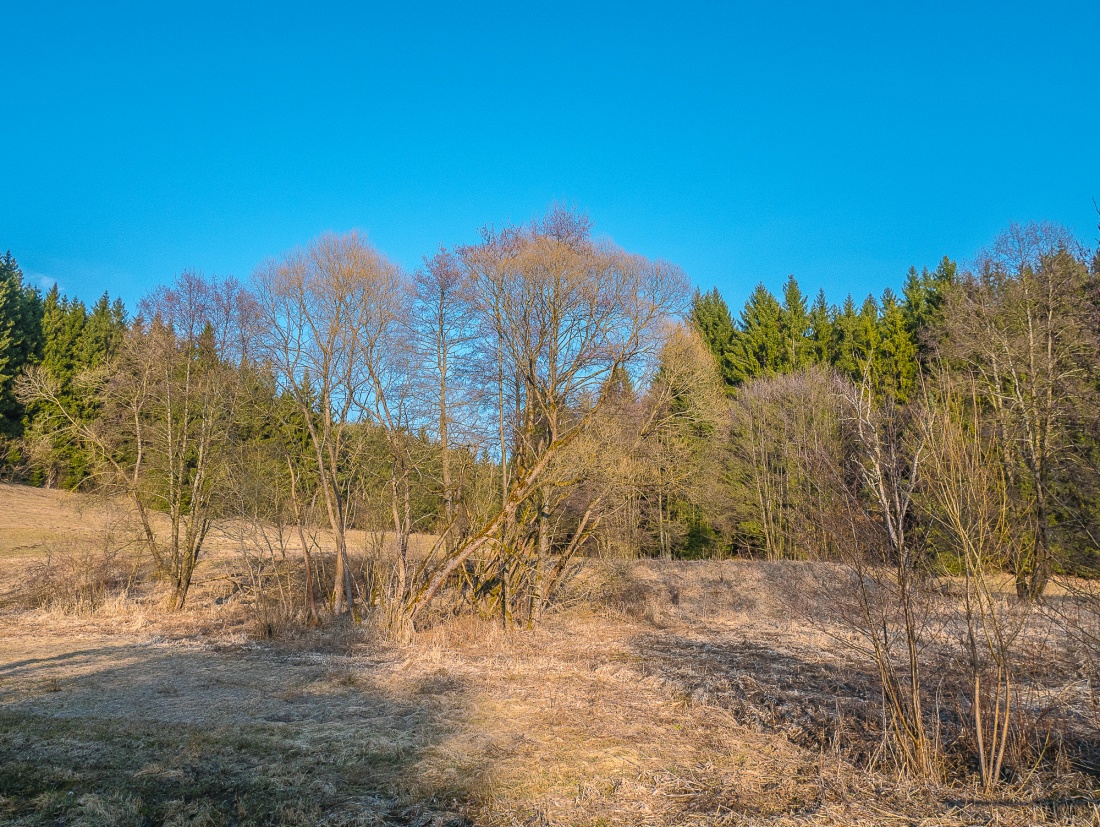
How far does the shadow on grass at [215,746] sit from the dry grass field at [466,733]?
0.08ft

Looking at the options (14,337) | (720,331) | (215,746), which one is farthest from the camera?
(720,331)

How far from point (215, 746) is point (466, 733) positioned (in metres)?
2.06

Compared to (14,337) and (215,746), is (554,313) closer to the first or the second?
(215,746)

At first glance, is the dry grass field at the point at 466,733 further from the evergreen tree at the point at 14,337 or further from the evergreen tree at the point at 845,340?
the evergreen tree at the point at 14,337

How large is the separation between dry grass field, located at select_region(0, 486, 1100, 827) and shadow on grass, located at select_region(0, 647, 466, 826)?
0.03 m

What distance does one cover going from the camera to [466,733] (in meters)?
5.80

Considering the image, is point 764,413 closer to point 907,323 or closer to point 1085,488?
point 907,323

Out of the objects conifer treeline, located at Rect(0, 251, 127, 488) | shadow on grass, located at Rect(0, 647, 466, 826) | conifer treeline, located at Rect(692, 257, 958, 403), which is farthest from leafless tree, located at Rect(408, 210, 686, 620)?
conifer treeline, located at Rect(0, 251, 127, 488)

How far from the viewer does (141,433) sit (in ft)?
49.1

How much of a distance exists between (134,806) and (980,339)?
690 inches

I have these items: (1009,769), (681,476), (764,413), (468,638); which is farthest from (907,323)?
(1009,769)

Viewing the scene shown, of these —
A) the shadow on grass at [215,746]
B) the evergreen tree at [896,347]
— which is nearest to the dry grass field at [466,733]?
the shadow on grass at [215,746]

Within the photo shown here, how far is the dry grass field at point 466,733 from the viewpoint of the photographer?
410cm

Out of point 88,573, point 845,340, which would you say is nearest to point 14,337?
point 88,573
